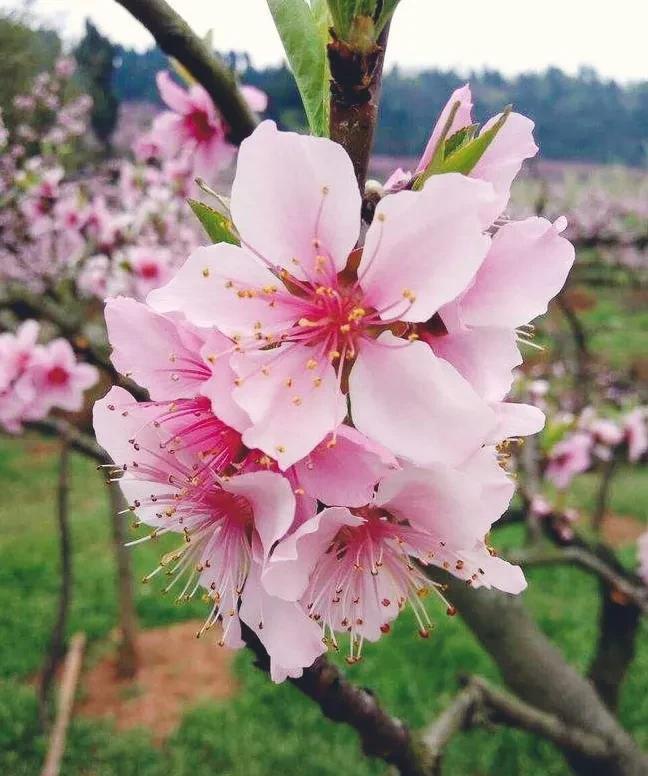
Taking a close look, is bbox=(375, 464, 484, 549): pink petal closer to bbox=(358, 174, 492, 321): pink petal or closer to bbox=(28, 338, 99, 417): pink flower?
bbox=(358, 174, 492, 321): pink petal

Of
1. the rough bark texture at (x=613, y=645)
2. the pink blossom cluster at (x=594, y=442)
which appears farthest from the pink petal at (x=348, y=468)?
the pink blossom cluster at (x=594, y=442)

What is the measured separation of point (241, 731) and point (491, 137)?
3.65 metres

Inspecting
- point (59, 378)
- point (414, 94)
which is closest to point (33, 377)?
point (59, 378)

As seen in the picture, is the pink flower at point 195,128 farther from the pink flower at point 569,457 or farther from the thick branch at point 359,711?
the pink flower at point 569,457

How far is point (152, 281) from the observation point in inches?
133

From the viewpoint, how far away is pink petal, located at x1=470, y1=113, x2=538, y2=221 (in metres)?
0.59

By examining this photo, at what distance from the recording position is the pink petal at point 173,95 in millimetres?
1773

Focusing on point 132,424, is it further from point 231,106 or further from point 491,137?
point 231,106

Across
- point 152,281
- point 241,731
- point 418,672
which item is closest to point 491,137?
point 152,281

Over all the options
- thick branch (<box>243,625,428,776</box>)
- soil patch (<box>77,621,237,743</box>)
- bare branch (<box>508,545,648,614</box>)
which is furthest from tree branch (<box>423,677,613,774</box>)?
soil patch (<box>77,621,237,743</box>)

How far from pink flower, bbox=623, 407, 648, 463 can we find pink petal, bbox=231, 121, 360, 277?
3244 millimetres

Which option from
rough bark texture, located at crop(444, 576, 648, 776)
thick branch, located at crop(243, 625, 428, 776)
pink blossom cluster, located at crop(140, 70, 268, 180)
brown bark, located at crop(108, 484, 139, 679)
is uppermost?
pink blossom cluster, located at crop(140, 70, 268, 180)

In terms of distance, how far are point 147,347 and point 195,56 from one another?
59 cm

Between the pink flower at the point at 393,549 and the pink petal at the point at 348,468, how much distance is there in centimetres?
1
